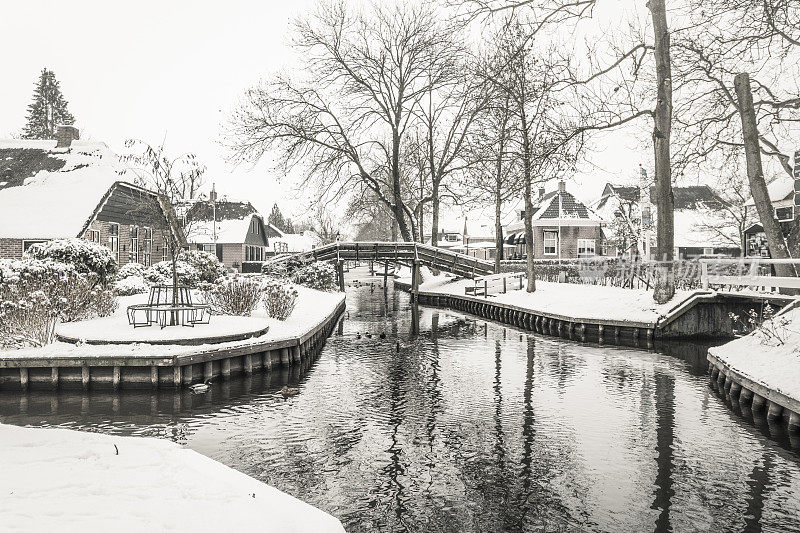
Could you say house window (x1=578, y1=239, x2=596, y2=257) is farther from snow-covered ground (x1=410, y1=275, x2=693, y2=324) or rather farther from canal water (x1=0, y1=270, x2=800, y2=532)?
canal water (x1=0, y1=270, x2=800, y2=532)

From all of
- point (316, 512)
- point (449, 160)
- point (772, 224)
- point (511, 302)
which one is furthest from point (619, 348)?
point (449, 160)

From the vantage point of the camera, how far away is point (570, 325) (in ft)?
77.3

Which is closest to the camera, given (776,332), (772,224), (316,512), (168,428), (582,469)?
(316,512)

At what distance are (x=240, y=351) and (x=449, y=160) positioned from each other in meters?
29.9

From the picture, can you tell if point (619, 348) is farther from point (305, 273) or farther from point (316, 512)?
point (305, 273)

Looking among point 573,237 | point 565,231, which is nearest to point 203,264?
point 565,231

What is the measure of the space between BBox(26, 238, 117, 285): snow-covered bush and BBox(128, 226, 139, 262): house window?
708 inches

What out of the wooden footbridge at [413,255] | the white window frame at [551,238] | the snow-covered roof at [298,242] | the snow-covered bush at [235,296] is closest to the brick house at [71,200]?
the wooden footbridge at [413,255]

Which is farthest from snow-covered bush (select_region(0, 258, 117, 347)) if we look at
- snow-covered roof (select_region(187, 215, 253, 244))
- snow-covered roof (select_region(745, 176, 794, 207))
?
snow-covered roof (select_region(187, 215, 253, 244))

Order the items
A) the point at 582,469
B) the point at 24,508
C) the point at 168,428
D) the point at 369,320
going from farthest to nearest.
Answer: the point at 369,320
the point at 168,428
the point at 582,469
the point at 24,508

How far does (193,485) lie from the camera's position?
639 cm

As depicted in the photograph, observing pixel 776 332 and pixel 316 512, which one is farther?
pixel 776 332

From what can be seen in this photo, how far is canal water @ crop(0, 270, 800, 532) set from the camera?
7406 mm

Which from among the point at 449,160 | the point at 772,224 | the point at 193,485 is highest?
the point at 449,160
